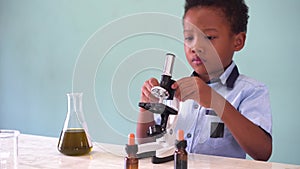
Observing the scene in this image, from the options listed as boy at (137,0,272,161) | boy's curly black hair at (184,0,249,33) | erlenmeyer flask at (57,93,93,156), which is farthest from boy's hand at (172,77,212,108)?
boy's curly black hair at (184,0,249,33)

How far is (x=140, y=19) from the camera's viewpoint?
0.95m

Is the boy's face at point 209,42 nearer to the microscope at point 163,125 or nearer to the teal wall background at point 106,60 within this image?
the teal wall background at point 106,60

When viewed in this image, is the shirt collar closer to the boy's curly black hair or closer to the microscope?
the boy's curly black hair

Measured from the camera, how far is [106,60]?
1.94 metres

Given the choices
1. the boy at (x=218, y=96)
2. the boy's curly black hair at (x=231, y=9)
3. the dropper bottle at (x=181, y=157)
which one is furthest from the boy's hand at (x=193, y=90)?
the boy's curly black hair at (x=231, y=9)

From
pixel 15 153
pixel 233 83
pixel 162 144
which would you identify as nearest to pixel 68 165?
pixel 15 153

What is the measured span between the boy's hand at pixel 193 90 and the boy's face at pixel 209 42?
0.14 m

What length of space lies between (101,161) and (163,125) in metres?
0.16

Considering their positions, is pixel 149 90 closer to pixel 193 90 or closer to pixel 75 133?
pixel 193 90

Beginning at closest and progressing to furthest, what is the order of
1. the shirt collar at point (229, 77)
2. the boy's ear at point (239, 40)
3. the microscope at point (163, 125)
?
the microscope at point (163, 125)
the shirt collar at point (229, 77)
the boy's ear at point (239, 40)

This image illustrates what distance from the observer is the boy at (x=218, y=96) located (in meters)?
1.01

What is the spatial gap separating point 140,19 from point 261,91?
432 mm

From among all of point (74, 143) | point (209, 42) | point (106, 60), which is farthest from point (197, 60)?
point (106, 60)

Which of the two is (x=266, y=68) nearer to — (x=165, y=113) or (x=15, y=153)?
(x=165, y=113)
